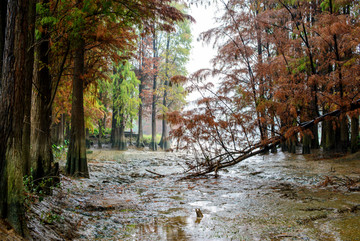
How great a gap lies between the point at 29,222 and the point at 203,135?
621 cm

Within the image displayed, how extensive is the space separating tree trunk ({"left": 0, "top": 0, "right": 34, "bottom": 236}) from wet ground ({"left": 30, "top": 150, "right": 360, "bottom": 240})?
1.46 ft

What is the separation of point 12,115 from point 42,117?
2948mm

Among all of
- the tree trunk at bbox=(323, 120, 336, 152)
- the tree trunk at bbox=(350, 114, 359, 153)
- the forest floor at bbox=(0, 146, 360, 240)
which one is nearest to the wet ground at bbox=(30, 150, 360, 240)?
the forest floor at bbox=(0, 146, 360, 240)

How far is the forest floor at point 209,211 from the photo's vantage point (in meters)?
3.34

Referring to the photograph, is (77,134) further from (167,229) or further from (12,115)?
(12,115)

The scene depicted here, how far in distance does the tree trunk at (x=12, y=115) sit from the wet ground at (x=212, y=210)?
0.44 metres

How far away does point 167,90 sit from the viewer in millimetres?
25281

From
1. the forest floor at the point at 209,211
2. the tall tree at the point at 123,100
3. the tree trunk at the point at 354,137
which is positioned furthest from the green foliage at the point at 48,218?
the tall tree at the point at 123,100

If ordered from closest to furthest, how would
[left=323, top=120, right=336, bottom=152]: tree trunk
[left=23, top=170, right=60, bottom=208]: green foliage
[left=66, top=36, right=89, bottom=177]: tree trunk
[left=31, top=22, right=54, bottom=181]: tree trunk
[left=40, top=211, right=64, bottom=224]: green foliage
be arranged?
[left=40, top=211, right=64, bottom=224]: green foliage
[left=23, top=170, right=60, bottom=208]: green foliage
[left=31, top=22, right=54, bottom=181]: tree trunk
[left=66, top=36, right=89, bottom=177]: tree trunk
[left=323, top=120, right=336, bottom=152]: tree trunk

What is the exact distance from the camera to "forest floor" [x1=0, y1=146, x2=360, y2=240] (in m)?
3.34

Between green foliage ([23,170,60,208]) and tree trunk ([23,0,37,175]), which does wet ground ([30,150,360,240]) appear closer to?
green foliage ([23,170,60,208])

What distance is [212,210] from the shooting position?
4645mm

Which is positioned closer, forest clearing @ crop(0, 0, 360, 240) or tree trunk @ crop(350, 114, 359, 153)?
forest clearing @ crop(0, 0, 360, 240)

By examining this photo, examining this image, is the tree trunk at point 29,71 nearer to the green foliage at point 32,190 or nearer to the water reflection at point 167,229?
the green foliage at point 32,190
